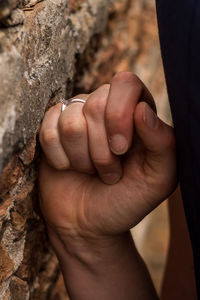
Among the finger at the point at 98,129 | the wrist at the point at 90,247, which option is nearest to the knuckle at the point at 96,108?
the finger at the point at 98,129

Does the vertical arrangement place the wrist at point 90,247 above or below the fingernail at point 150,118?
below

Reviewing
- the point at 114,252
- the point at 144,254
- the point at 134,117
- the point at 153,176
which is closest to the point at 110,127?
the point at 134,117

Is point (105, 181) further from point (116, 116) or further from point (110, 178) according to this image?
point (116, 116)

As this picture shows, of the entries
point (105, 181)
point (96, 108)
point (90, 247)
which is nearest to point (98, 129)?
point (96, 108)

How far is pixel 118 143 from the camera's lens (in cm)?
99

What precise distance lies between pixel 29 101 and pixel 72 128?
0.35 feet

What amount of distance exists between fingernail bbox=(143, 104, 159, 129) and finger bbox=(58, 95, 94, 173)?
5.0 inches

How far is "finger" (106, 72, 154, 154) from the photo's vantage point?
3.21 ft

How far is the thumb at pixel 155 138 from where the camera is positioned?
99 centimetres

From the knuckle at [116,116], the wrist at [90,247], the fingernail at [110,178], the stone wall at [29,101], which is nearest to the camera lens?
the stone wall at [29,101]

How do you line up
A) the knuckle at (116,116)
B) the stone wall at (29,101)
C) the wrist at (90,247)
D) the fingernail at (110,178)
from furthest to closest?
the wrist at (90,247) → the fingernail at (110,178) → the knuckle at (116,116) → the stone wall at (29,101)

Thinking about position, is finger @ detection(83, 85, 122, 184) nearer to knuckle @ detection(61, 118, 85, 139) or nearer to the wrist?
knuckle @ detection(61, 118, 85, 139)

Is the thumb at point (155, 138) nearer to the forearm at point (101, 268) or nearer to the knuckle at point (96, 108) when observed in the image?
the knuckle at point (96, 108)

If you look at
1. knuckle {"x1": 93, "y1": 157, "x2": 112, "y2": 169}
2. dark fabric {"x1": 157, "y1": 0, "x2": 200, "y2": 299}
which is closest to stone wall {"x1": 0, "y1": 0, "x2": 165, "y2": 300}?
knuckle {"x1": 93, "y1": 157, "x2": 112, "y2": 169}
